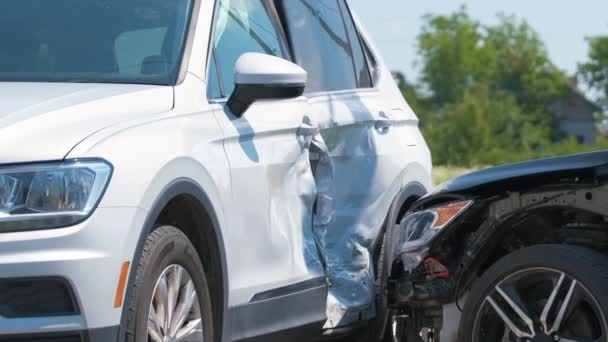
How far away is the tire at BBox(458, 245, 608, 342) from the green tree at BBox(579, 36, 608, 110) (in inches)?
5876

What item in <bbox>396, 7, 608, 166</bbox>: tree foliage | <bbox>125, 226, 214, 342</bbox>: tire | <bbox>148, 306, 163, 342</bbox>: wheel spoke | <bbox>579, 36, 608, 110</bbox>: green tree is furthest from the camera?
<bbox>579, 36, 608, 110</bbox>: green tree

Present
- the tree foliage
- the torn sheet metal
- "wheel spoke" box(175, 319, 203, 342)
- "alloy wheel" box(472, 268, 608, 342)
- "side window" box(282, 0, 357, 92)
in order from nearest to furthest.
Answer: "wheel spoke" box(175, 319, 203, 342) → "alloy wheel" box(472, 268, 608, 342) → the torn sheet metal → "side window" box(282, 0, 357, 92) → the tree foliage

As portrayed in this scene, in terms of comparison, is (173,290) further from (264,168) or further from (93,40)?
(93,40)

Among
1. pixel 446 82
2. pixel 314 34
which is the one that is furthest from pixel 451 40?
pixel 314 34

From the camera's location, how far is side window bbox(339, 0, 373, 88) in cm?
736

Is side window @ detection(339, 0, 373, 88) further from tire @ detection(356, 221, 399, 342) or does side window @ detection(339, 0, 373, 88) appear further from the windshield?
the windshield

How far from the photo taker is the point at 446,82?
148125 mm

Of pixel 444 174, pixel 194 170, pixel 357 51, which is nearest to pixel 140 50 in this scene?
pixel 194 170

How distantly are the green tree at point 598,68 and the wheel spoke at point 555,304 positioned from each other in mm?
149410

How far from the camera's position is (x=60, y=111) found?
441cm

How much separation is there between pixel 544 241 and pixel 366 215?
1.47 meters

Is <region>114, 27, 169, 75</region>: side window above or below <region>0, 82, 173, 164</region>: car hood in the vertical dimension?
above

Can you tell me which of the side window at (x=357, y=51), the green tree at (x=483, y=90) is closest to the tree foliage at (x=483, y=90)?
the green tree at (x=483, y=90)

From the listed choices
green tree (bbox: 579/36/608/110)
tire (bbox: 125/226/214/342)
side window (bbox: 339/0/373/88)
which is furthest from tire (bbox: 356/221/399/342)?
green tree (bbox: 579/36/608/110)
